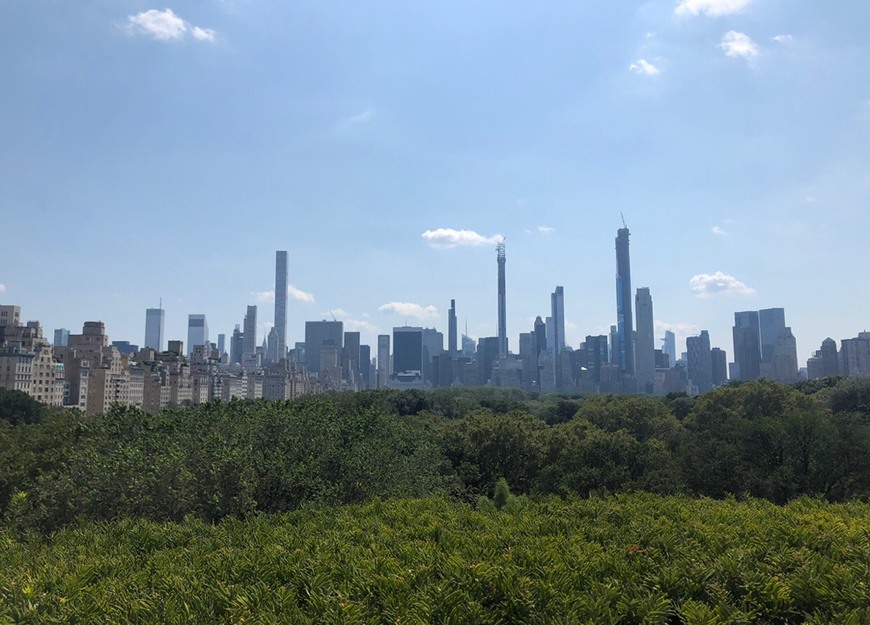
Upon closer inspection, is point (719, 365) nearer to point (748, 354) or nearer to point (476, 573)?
point (748, 354)

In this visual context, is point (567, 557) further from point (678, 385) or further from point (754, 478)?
point (678, 385)

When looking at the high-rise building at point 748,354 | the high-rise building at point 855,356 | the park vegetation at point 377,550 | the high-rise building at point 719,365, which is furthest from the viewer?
the high-rise building at point 719,365

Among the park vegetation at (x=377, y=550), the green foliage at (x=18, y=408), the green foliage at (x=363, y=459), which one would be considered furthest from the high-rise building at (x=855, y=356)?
the green foliage at (x=18, y=408)

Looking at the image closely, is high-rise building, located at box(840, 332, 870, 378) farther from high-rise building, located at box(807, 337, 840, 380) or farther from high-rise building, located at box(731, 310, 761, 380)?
high-rise building, located at box(731, 310, 761, 380)

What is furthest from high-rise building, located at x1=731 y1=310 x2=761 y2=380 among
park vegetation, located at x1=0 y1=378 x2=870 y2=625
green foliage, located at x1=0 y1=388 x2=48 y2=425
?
park vegetation, located at x1=0 y1=378 x2=870 y2=625

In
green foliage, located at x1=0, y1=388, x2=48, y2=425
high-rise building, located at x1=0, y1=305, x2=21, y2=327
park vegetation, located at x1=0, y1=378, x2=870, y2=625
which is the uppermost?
high-rise building, located at x1=0, y1=305, x2=21, y2=327

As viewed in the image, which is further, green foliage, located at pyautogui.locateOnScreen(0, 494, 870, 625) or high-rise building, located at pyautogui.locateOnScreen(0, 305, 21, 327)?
high-rise building, located at pyautogui.locateOnScreen(0, 305, 21, 327)

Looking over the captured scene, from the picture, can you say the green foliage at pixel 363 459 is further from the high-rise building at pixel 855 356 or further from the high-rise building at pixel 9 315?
the high-rise building at pixel 855 356

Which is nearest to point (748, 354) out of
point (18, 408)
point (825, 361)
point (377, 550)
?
point (825, 361)
